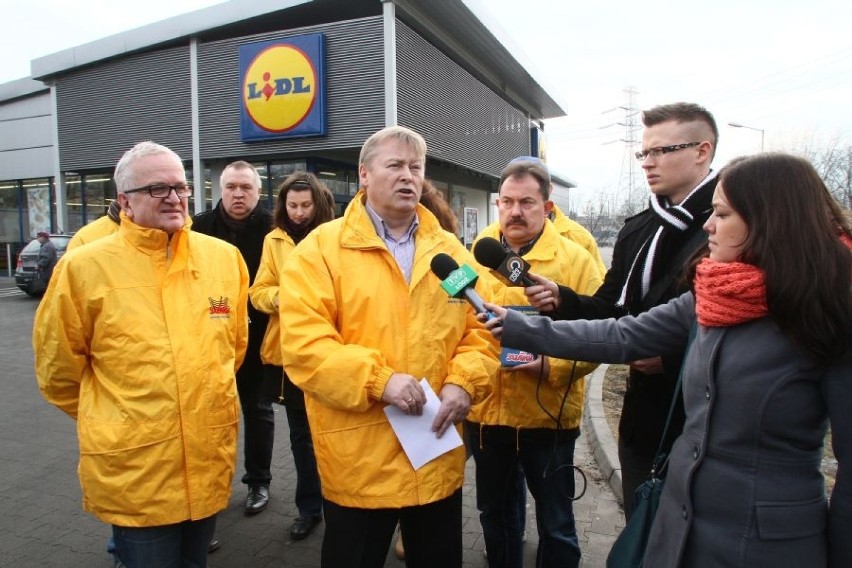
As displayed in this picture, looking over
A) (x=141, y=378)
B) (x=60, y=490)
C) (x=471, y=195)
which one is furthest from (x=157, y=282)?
(x=471, y=195)

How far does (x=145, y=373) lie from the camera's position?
227cm

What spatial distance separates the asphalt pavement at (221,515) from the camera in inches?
140

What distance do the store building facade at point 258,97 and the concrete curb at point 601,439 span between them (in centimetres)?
1048

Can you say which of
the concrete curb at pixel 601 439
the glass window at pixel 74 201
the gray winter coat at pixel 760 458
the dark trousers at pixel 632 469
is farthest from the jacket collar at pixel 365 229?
the glass window at pixel 74 201

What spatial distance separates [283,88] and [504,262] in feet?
49.3

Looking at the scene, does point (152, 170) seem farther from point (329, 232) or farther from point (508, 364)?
point (508, 364)

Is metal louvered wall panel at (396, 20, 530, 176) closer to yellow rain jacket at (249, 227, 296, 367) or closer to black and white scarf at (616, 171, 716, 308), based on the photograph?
yellow rain jacket at (249, 227, 296, 367)

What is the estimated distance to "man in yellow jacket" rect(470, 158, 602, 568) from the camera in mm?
2883

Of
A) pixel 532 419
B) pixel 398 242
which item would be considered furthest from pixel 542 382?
pixel 398 242

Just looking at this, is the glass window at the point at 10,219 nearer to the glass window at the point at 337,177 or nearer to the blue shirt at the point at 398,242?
the glass window at the point at 337,177

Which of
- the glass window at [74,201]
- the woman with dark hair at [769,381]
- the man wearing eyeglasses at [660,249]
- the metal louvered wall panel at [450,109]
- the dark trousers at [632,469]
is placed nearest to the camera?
the woman with dark hair at [769,381]

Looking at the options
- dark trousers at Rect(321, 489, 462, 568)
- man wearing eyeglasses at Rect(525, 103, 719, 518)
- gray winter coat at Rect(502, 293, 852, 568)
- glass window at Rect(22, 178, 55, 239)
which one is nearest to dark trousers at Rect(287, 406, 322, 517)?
dark trousers at Rect(321, 489, 462, 568)

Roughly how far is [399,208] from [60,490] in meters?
3.90

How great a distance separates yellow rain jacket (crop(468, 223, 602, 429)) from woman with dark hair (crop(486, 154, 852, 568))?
3.60 ft
